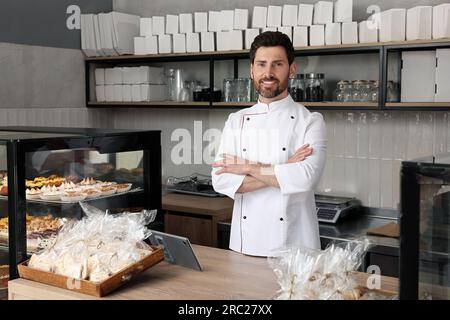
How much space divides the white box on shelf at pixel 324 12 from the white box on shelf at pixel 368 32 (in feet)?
0.70

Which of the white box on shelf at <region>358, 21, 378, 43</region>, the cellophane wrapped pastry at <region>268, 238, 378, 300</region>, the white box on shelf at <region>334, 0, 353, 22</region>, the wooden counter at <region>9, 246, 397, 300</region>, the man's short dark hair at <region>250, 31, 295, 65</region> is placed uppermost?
the white box on shelf at <region>334, 0, 353, 22</region>

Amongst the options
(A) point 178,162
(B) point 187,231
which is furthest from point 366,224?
(A) point 178,162

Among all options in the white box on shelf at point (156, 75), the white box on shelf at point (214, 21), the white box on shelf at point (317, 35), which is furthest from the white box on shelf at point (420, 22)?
the white box on shelf at point (156, 75)

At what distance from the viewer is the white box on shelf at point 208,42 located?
423 cm

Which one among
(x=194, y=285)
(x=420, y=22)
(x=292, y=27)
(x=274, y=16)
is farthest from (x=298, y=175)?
(x=274, y=16)

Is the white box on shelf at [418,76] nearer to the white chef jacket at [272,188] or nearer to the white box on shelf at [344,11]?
the white box on shelf at [344,11]

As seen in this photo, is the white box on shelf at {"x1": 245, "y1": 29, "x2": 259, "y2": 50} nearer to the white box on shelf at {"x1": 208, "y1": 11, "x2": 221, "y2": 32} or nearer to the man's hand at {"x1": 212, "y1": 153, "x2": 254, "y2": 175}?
the white box on shelf at {"x1": 208, "y1": 11, "x2": 221, "y2": 32}

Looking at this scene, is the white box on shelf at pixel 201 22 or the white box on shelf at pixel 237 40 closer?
the white box on shelf at pixel 237 40

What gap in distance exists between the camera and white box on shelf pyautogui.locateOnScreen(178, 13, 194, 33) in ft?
14.3

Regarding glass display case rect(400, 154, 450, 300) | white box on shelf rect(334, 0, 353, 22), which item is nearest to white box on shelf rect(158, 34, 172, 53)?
white box on shelf rect(334, 0, 353, 22)

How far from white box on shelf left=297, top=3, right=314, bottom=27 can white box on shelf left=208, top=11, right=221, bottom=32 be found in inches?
25.9

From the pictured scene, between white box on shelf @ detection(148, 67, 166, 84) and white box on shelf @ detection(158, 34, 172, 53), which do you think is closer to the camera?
white box on shelf @ detection(158, 34, 172, 53)
